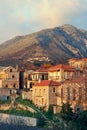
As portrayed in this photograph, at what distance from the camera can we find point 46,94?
2685 inches

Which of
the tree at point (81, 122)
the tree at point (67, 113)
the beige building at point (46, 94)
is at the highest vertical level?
the beige building at point (46, 94)

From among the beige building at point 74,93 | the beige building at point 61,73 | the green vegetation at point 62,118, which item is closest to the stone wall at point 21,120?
the green vegetation at point 62,118

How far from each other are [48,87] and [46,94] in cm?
103

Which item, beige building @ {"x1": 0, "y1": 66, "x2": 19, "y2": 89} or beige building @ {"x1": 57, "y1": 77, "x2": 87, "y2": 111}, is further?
beige building @ {"x1": 0, "y1": 66, "x2": 19, "y2": 89}

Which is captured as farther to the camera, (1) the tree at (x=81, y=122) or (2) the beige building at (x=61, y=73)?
(2) the beige building at (x=61, y=73)

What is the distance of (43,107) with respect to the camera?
220 feet

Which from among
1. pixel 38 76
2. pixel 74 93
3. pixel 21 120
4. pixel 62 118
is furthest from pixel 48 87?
pixel 38 76

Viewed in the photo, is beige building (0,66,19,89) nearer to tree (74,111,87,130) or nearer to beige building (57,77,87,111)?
beige building (57,77,87,111)

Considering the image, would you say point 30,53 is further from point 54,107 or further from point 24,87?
point 54,107

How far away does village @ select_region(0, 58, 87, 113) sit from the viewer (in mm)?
66688

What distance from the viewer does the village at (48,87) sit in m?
66.7

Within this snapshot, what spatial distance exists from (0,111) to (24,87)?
11715 mm

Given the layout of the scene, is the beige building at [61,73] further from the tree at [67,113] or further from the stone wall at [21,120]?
the tree at [67,113]

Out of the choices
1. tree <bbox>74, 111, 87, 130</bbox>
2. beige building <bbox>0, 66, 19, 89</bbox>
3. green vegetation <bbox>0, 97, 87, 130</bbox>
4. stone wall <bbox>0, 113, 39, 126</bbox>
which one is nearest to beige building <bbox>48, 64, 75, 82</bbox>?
beige building <bbox>0, 66, 19, 89</bbox>
